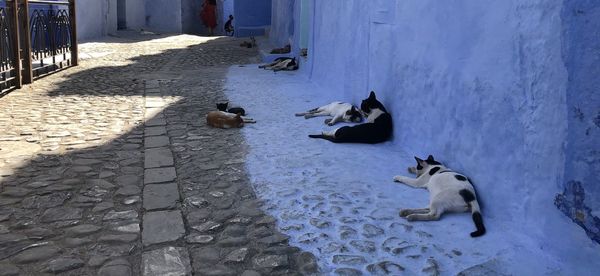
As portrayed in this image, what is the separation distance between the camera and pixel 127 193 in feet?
14.4

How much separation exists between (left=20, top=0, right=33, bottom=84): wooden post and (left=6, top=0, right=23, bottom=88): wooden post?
0.59 ft

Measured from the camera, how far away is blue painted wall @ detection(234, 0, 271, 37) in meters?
22.4

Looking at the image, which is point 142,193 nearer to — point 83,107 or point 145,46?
point 83,107

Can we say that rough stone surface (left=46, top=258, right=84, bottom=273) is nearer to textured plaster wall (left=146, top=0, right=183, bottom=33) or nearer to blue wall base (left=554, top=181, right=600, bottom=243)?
blue wall base (left=554, top=181, right=600, bottom=243)

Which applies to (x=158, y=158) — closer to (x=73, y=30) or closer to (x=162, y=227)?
(x=162, y=227)

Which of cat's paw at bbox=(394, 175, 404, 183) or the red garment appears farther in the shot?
the red garment

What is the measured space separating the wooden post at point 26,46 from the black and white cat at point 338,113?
517 centimetres

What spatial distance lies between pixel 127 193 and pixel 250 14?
62.6 feet

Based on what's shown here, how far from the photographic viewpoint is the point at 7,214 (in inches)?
151

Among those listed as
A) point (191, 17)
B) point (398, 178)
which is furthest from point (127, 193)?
point (191, 17)

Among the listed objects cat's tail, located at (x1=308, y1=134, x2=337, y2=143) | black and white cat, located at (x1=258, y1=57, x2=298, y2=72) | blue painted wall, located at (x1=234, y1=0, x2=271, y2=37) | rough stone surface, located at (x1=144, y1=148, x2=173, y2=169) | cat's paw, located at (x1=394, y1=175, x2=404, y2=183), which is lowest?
rough stone surface, located at (x1=144, y1=148, x2=173, y2=169)

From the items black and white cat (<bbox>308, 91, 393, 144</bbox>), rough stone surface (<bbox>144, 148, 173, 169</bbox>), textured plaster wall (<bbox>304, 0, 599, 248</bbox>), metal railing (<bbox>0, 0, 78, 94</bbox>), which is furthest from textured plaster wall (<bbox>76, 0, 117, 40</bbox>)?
textured plaster wall (<bbox>304, 0, 599, 248</bbox>)

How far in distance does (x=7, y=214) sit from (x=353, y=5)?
Answer: 202 inches

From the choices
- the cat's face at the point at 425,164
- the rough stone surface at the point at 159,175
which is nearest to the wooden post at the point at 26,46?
the rough stone surface at the point at 159,175
